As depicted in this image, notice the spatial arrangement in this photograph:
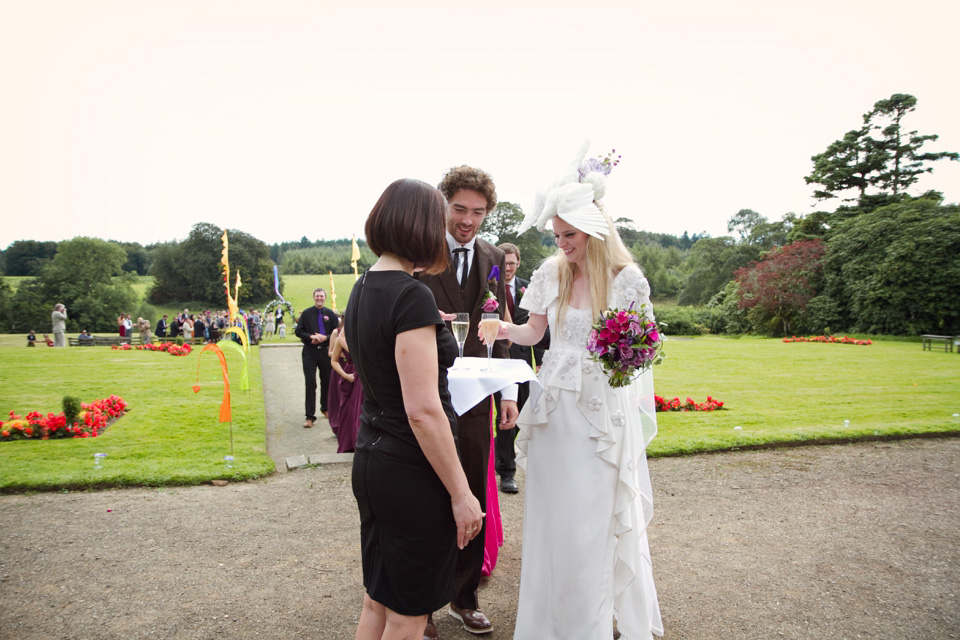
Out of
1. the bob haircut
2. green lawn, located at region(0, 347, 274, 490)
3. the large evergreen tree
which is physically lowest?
green lawn, located at region(0, 347, 274, 490)

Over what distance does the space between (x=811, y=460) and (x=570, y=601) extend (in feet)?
17.4

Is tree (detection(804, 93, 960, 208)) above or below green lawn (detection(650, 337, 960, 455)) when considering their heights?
above

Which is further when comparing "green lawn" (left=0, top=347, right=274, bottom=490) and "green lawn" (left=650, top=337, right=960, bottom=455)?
"green lawn" (left=650, top=337, right=960, bottom=455)

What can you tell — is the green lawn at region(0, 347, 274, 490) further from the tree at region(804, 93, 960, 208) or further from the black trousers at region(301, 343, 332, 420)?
the tree at region(804, 93, 960, 208)

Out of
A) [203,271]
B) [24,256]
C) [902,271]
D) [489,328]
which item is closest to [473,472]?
[489,328]

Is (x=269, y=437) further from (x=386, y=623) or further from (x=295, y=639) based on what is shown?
(x=386, y=623)

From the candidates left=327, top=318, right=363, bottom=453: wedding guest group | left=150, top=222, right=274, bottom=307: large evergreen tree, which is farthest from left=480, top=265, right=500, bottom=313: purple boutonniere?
left=150, top=222, right=274, bottom=307: large evergreen tree

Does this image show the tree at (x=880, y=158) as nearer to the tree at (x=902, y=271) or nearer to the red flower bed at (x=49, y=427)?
the tree at (x=902, y=271)

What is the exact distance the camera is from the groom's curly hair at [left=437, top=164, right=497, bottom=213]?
10.8 feet

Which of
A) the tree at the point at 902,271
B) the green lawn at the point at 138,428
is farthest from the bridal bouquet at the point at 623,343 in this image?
the tree at the point at 902,271

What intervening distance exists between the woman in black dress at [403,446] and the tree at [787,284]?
1413 inches

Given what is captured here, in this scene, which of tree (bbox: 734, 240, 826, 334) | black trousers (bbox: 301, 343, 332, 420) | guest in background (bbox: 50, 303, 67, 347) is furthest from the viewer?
tree (bbox: 734, 240, 826, 334)

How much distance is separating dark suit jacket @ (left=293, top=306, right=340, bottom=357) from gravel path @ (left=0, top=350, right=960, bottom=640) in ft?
12.9

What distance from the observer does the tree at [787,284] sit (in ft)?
110
